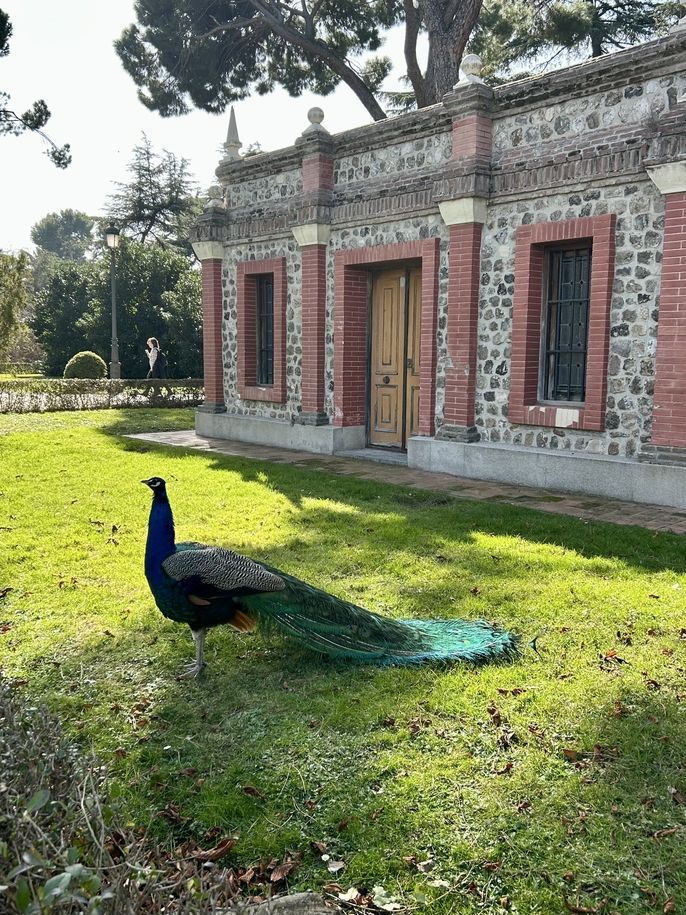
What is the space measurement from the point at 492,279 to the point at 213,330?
679cm

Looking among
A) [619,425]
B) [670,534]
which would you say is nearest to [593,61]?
[619,425]

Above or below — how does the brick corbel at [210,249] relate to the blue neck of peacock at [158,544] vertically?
above

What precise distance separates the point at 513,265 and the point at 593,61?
2471 millimetres

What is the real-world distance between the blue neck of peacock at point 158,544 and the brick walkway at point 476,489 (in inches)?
207

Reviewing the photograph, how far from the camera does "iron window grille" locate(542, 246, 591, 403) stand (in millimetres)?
9711

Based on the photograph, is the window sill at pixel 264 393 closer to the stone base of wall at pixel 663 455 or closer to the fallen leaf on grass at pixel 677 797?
the stone base of wall at pixel 663 455

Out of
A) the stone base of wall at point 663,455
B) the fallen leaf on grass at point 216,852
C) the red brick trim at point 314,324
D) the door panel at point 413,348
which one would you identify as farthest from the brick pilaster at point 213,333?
the fallen leaf on grass at point 216,852

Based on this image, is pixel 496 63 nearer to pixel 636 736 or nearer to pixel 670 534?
pixel 670 534

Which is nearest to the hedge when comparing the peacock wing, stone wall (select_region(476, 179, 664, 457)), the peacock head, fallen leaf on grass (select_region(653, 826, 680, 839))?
stone wall (select_region(476, 179, 664, 457))

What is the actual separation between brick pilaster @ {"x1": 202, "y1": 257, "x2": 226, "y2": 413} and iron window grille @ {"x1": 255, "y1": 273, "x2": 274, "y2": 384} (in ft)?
3.08

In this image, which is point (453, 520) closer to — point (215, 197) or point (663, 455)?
point (663, 455)

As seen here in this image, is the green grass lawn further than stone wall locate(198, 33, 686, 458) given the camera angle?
No

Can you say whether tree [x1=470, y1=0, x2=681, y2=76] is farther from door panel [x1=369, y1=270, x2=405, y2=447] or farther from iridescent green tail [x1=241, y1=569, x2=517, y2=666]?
iridescent green tail [x1=241, y1=569, x2=517, y2=666]

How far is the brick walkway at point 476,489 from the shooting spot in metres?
8.13
